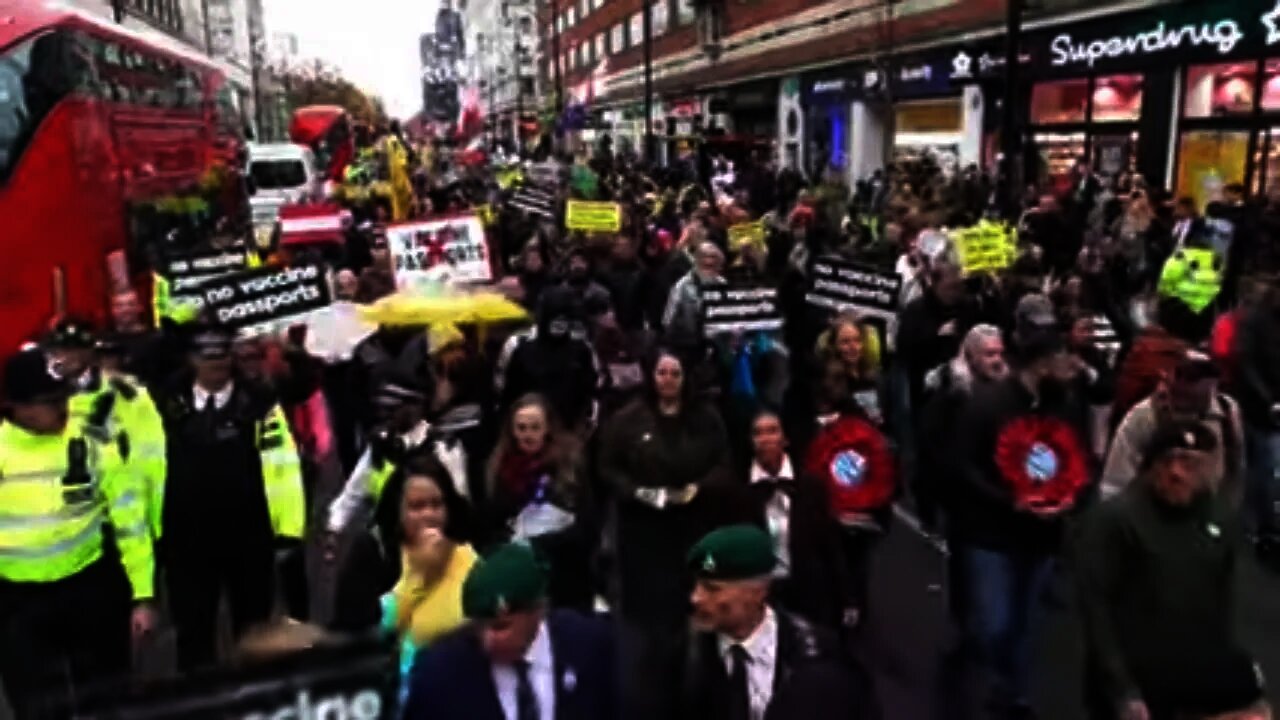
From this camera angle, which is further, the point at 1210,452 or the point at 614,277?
the point at 614,277

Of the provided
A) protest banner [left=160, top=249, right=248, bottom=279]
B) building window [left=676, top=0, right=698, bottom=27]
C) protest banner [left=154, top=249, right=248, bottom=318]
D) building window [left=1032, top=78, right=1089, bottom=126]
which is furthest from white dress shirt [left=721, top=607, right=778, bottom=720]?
building window [left=676, top=0, right=698, bottom=27]

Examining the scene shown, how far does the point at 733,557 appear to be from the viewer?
134 inches

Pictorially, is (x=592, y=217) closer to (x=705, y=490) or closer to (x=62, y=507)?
(x=705, y=490)

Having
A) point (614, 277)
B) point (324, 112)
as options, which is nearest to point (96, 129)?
point (614, 277)

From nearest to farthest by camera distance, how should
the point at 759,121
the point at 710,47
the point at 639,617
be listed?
the point at 639,617 → the point at 759,121 → the point at 710,47

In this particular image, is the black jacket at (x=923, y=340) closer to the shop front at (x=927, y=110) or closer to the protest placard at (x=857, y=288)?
the protest placard at (x=857, y=288)

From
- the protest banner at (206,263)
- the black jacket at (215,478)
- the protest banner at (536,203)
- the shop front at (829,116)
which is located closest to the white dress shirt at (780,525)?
the black jacket at (215,478)

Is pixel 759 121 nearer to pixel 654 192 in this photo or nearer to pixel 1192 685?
pixel 654 192

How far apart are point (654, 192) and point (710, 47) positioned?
98.6 ft

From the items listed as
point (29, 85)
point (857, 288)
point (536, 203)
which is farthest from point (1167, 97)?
point (29, 85)

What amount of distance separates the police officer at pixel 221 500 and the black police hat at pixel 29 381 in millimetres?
731

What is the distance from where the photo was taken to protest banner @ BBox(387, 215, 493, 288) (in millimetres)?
10367

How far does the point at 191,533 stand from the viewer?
5379 millimetres

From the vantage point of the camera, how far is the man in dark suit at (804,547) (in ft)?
16.4
